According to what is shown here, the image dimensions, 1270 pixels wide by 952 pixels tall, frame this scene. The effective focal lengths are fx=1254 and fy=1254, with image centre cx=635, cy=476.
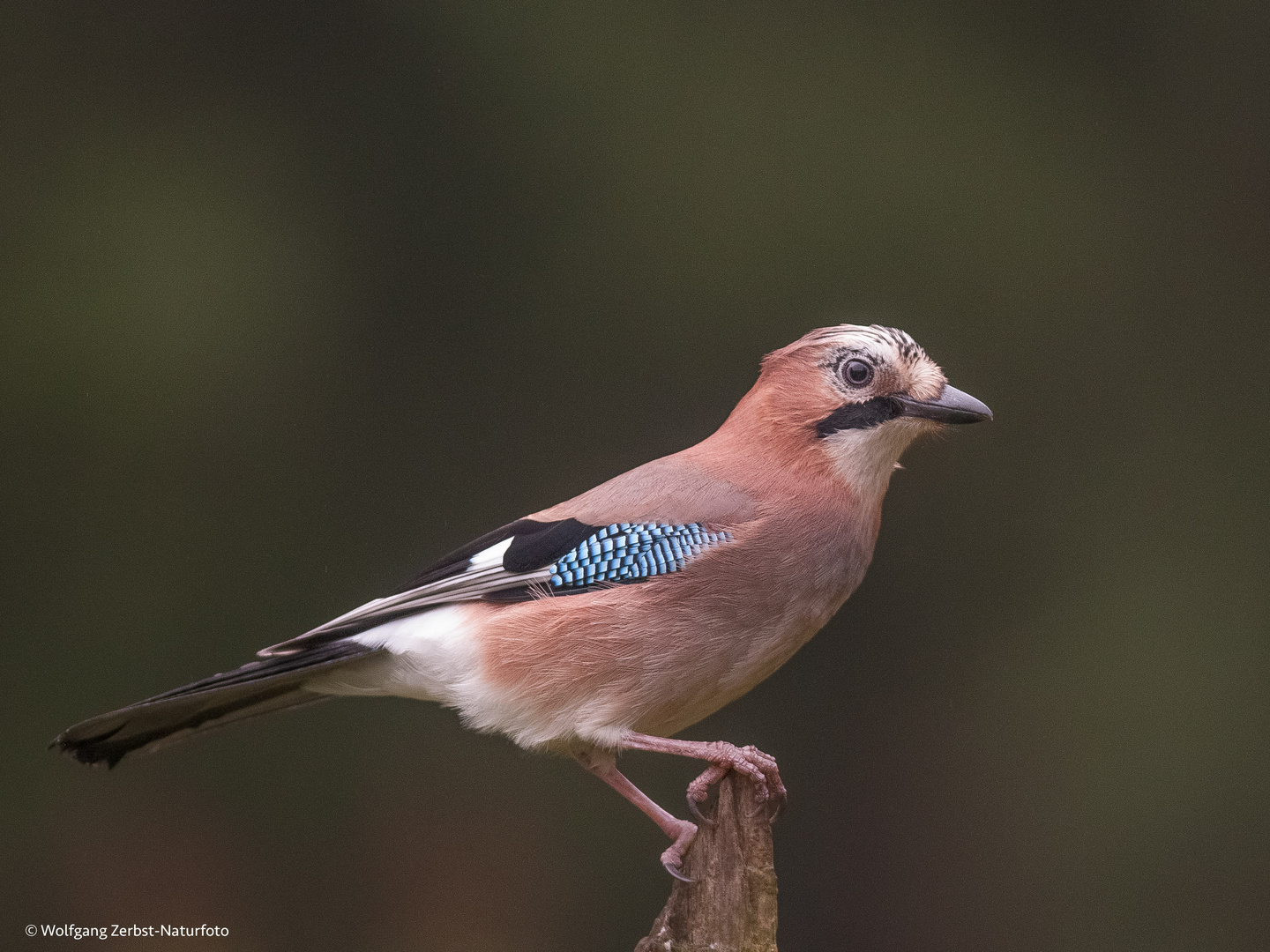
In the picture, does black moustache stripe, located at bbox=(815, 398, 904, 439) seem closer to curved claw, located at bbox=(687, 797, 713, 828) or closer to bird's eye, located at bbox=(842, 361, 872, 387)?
bird's eye, located at bbox=(842, 361, 872, 387)

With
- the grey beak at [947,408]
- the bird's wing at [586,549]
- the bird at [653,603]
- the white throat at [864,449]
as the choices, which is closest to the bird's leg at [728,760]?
the bird at [653,603]

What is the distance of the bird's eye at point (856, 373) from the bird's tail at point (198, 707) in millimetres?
1071

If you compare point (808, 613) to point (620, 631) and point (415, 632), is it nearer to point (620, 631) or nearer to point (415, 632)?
point (620, 631)

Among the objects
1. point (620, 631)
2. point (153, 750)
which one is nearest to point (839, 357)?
point (620, 631)

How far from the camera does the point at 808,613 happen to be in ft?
7.72

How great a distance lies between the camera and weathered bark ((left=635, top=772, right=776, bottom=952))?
7.36ft

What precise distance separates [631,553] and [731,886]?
Result: 2.08ft

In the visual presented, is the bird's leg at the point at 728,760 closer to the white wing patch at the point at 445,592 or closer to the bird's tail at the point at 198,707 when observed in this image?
the white wing patch at the point at 445,592

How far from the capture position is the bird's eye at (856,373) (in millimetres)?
2424

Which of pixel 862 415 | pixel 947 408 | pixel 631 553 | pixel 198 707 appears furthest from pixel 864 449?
pixel 198 707

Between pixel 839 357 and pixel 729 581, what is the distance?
502 millimetres

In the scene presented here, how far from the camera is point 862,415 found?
95.9 inches

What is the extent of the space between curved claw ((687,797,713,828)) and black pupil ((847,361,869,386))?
2.83 ft

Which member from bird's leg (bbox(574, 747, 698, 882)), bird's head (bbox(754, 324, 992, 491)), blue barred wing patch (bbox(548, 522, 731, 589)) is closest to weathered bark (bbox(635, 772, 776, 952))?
bird's leg (bbox(574, 747, 698, 882))
